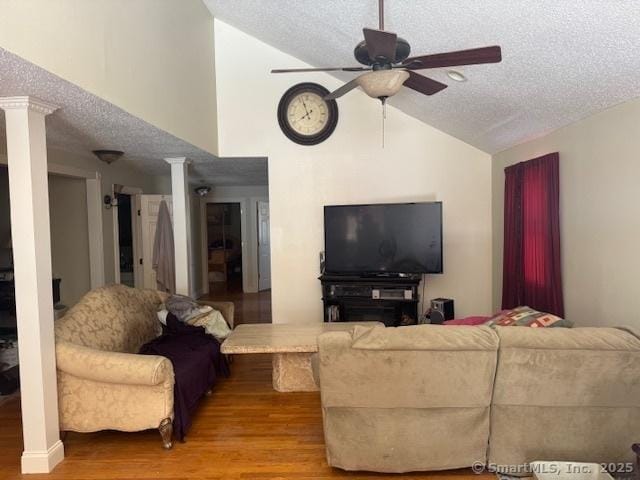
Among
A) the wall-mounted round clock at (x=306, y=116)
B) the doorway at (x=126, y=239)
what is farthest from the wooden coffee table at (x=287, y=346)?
the doorway at (x=126, y=239)

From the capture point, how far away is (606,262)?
2.98 m

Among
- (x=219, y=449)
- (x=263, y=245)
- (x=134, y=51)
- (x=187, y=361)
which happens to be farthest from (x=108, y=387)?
(x=263, y=245)

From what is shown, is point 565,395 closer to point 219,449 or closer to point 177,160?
point 219,449

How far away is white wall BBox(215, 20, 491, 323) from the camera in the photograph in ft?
16.3

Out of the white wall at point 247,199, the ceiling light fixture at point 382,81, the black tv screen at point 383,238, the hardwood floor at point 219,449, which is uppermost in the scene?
the ceiling light fixture at point 382,81

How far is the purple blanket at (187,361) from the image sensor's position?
2967 millimetres

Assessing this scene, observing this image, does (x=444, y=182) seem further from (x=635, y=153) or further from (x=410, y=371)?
(x=410, y=371)

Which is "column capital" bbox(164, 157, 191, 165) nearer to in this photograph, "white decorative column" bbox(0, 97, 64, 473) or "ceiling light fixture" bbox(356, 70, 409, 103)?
"white decorative column" bbox(0, 97, 64, 473)

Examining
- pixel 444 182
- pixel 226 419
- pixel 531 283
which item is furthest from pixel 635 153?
pixel 226 419

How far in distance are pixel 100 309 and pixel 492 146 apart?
4122 mm

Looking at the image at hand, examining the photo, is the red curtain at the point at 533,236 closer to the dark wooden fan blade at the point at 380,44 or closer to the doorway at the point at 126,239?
→ the dark wooden fan blade at the point at 380,44

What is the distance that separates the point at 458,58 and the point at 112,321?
309 cm

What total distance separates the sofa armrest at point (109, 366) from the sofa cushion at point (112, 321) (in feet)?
0.63

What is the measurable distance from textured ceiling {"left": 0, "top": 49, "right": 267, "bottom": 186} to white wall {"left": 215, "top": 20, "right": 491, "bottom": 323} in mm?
460
